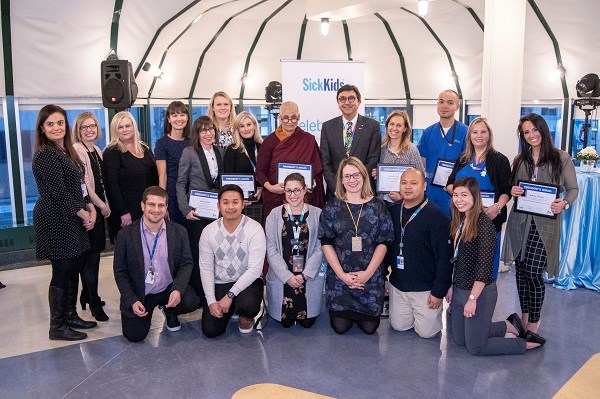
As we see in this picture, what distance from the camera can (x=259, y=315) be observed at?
14.1 ft

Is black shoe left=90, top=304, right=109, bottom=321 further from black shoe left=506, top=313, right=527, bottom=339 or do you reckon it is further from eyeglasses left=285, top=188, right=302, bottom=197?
black shoe left=506, top=313, right=527, bottom=339

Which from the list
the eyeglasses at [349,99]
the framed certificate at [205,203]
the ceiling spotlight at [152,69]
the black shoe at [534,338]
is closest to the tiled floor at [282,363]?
the black shoe at [534,338]

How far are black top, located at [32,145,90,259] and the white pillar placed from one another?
387cm

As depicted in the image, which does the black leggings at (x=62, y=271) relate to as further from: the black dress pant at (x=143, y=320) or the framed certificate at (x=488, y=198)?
the framed certificate at (x=488, y=198)

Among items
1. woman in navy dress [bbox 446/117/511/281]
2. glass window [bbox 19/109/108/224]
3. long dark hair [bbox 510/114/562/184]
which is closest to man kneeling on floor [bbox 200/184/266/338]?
woman in navy dress [bbox 446/117/511/281]

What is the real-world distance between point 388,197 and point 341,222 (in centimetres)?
83

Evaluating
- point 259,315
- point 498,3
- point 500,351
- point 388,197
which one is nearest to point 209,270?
point 259,315

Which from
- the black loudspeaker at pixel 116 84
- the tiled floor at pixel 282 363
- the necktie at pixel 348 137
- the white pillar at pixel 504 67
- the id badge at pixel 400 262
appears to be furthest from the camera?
the black loudspeaker at pixel 116 84

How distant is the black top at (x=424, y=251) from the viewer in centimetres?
374

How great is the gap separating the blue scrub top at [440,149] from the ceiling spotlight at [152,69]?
5.42 metres

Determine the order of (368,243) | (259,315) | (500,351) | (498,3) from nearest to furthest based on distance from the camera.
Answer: (500,351), (368,243), (259,315), (498,3)

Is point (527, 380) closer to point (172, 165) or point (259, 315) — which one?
point (259, 315)

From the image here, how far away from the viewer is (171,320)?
4.10 m

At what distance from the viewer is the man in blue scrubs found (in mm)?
4568
